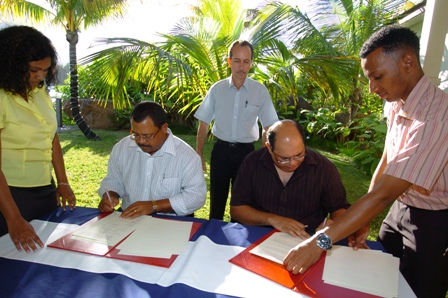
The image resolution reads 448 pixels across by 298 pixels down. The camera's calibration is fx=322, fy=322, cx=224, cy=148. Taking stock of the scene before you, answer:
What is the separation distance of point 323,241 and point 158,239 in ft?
2.43

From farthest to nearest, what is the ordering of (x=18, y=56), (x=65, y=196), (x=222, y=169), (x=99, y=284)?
1. (x=222, y=169)
2. (x=65, y=196)
3. (x=18, y=56)
4. (x=99, y=284)

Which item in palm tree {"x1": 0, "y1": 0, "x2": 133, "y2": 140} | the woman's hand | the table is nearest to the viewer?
the table

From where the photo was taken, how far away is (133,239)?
1.50 metres

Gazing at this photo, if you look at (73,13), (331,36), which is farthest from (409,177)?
(73,13)

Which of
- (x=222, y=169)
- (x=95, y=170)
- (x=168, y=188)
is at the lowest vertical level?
(x=95, y=170)

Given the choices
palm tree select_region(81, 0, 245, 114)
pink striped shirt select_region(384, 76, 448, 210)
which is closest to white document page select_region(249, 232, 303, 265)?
pink striped shirt select_region(384, 76, 448, 210)

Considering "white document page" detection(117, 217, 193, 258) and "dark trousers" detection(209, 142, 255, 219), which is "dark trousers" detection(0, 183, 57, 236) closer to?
"white document page" detection(117, 217, 193, 258)

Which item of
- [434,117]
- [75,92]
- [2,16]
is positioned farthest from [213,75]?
[2,16]

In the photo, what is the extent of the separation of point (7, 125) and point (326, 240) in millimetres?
Answer: 1729

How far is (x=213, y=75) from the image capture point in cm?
464

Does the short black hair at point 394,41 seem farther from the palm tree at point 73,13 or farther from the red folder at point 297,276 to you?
the palm tree at point 73,13

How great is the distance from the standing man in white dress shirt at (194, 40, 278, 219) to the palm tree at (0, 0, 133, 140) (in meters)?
5.35

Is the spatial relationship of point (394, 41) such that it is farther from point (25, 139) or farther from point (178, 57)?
point (178, 57)

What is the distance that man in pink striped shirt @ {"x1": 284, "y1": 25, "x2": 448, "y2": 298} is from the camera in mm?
1337
